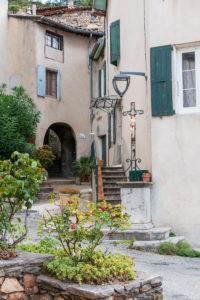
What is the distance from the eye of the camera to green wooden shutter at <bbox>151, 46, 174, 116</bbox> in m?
7.66

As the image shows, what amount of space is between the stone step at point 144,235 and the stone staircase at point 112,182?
2.46 metres

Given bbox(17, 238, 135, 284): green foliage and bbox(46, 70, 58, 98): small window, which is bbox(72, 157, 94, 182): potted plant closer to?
bbox(46, 70, 58, 98): small window

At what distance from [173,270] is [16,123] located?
899 cm

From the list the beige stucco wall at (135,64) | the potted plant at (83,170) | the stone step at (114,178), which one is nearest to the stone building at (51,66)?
the potted plant at (83,170)

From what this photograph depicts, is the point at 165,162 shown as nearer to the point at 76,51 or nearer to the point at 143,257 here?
the point at 143,257

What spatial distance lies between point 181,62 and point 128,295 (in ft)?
18.7

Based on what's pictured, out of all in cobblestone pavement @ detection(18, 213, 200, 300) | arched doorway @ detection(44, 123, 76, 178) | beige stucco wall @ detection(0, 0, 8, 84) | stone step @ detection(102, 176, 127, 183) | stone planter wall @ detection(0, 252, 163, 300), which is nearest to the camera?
stone planter wall @ detection(0, 252, 163, 300)

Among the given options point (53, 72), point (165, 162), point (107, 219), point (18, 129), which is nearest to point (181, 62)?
point (165, 162)

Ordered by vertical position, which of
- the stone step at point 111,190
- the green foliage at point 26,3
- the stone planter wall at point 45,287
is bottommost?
the stone planter wall at point 45,287

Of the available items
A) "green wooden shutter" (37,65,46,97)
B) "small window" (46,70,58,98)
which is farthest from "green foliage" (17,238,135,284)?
"small window" (46,70,58,98)

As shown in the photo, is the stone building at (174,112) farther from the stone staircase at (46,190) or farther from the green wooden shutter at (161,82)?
the stone staircase at (46,190)

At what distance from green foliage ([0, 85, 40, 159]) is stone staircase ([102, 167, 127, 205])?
13.0ft

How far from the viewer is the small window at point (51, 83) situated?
17.1 metres

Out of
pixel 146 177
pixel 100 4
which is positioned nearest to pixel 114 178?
pixel 146 177
